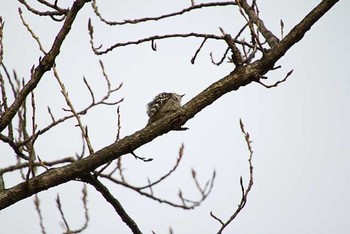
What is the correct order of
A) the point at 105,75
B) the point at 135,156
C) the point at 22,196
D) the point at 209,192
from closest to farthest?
the point at 22,196, the point at 135,156, the point at 209,192, the point at 105,75

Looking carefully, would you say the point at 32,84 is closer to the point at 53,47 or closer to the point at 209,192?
the point at 53,47

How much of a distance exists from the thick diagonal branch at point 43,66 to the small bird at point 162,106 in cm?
300

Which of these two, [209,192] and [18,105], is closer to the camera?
[18,105]

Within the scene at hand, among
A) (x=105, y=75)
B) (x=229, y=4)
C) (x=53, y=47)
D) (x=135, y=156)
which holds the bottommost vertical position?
(x=135, y=156)

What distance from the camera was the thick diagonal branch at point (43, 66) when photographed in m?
2.44

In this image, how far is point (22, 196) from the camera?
96.2 inches

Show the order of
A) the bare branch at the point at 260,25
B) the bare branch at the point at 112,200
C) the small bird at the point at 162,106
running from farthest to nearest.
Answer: the small bird at the point at 162,106, the bare branch at the point at 260,25, the bare branch at the point at 112,200

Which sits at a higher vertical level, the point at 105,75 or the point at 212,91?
the point at 105,75

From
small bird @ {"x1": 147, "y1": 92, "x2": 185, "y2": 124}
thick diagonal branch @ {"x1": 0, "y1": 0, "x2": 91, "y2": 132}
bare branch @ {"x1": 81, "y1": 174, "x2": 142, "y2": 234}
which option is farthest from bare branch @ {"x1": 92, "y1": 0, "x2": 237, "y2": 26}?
small bird @ {"x1": 147, "y1": 92, "x2": 185, "y2": 124}

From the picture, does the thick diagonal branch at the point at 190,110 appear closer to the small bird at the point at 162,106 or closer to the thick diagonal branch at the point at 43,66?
the thick diagonal branch at the point at 43,66

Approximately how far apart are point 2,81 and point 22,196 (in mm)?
791

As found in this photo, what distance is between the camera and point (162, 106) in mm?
5453

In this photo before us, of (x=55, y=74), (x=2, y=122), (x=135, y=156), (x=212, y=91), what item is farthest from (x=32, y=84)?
(x=212, y=91)

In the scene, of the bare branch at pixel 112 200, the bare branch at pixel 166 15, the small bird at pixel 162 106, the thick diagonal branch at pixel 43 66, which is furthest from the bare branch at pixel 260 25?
the small bird at pixel 162 106
